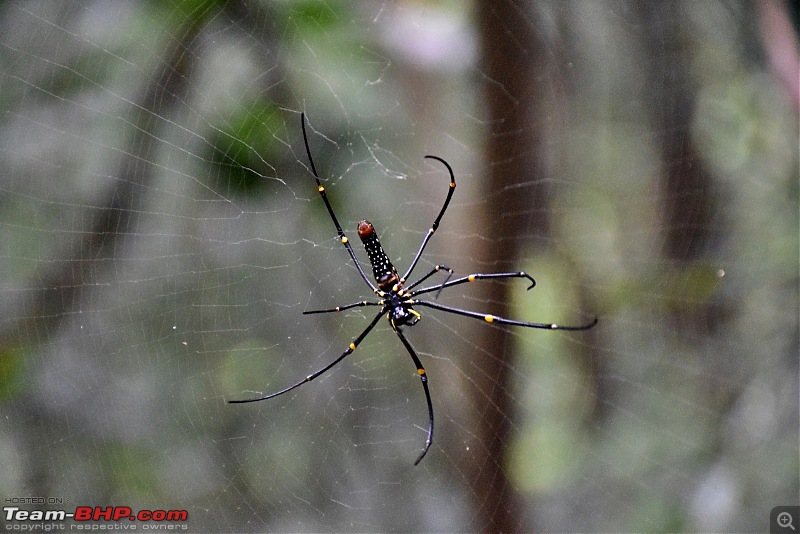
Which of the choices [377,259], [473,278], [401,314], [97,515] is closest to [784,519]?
[473,278]

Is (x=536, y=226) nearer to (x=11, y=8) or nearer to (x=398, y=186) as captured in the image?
(x=398, y=186)

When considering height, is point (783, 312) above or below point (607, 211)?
below

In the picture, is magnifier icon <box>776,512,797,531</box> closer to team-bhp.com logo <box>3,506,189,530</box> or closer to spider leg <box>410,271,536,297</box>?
spider leg <box>410,271,536,297</box>

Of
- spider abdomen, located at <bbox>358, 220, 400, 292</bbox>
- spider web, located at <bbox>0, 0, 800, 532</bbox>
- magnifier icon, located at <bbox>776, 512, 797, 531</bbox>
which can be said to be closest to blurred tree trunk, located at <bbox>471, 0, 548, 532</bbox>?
spider web, located at <bbox>0, 0, 800, 532</bbox>

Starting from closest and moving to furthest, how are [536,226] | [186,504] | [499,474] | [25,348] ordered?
1. [25,348]
2. [499,474]
3. [186,504]
4. [536,226]

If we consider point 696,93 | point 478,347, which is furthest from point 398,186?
point 696,93

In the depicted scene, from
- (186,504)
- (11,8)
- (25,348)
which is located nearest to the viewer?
(11,8)
